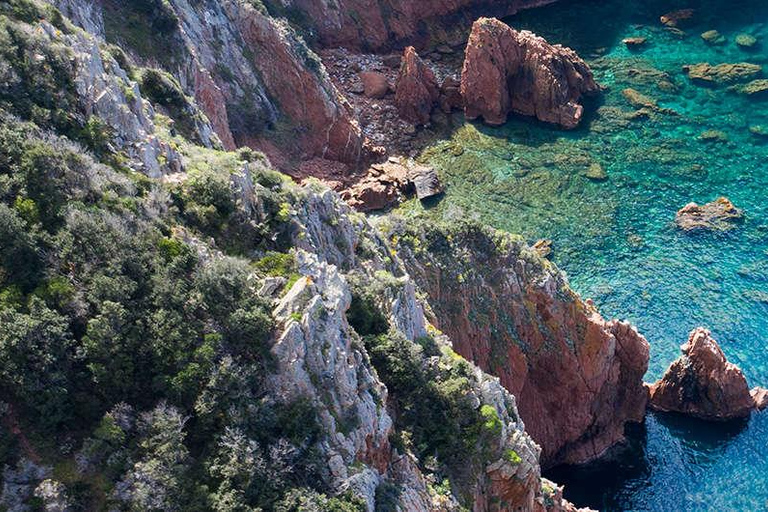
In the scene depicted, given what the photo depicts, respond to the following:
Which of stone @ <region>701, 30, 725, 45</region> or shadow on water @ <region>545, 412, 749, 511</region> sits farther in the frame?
stone @ <region>701, 30, 725, 45</region>

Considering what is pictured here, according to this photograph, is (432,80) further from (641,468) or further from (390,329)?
(390,329)

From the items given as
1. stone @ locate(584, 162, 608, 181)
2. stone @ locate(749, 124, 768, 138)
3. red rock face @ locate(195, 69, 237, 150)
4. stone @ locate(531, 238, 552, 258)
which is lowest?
stone @ locate(749, 124, 768, 138)

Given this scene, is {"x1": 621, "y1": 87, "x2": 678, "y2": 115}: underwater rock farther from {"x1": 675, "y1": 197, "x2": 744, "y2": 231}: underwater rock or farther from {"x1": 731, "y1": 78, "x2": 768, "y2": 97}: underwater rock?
{"x1": 675, "y1": 197, "x2": 744, "y2": 231}: underwater rock

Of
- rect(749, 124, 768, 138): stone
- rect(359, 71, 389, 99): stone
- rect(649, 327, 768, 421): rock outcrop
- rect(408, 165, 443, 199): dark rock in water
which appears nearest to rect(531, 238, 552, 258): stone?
rect(408, 165, 443, 199): dark rock in water

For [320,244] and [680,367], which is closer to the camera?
[320,244]

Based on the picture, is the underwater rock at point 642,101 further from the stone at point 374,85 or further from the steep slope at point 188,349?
the steep slope at point 188,349

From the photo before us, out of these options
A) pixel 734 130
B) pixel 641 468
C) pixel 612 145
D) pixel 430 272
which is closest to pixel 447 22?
pixel 612 145
